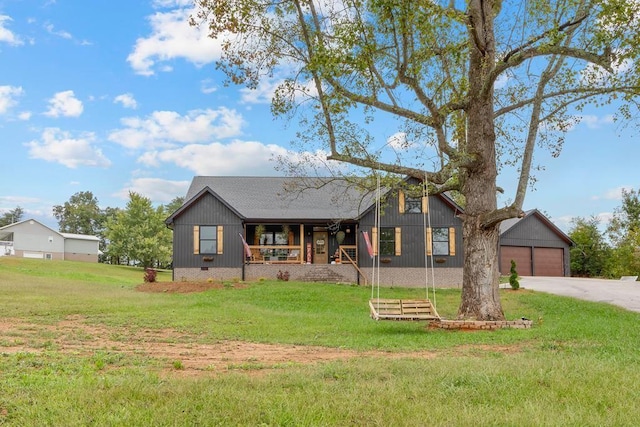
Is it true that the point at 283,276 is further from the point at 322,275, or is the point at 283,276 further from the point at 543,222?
the point at 543,222

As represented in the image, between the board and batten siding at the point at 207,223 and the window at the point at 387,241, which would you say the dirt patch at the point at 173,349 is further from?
the window at the point at 387,241

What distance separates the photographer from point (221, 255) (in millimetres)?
25391

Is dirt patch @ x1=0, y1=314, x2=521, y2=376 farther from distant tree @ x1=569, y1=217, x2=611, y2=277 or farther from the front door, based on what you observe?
distant tree @ x1=569, y1=217, x2=611, y2=277

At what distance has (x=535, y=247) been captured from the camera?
35.2 metres

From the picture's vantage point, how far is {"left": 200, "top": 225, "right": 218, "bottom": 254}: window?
25500 millimetres

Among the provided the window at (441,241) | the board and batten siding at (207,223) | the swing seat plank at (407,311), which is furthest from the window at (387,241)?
the swing seat plank at (407,311)

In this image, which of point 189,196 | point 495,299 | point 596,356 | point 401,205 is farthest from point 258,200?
point 596,356

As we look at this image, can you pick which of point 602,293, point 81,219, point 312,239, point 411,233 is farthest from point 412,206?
point 81,219

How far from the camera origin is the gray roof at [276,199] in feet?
84.2

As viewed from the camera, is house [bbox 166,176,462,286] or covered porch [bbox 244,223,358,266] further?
covered porch [bbox 244,223,358,266]

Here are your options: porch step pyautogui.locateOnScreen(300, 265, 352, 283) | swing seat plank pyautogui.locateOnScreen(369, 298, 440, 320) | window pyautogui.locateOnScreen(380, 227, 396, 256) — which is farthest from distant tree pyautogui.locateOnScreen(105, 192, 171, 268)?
swing seat plank pyautogui.locateOnScreen(369, 298, 440, 320)

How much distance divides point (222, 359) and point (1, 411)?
126 inches

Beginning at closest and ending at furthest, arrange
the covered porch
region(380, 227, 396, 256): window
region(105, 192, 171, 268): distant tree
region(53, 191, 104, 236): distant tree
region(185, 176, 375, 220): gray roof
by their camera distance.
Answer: region(185, 176, 375, 220): gray roof
region(380, 227, 396, 256): window
the covered porch
region(105, 192, 171, 268): distant tree
region(53, 191, 104, 236): distant tree

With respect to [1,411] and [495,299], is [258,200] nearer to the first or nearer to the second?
[495,299]
